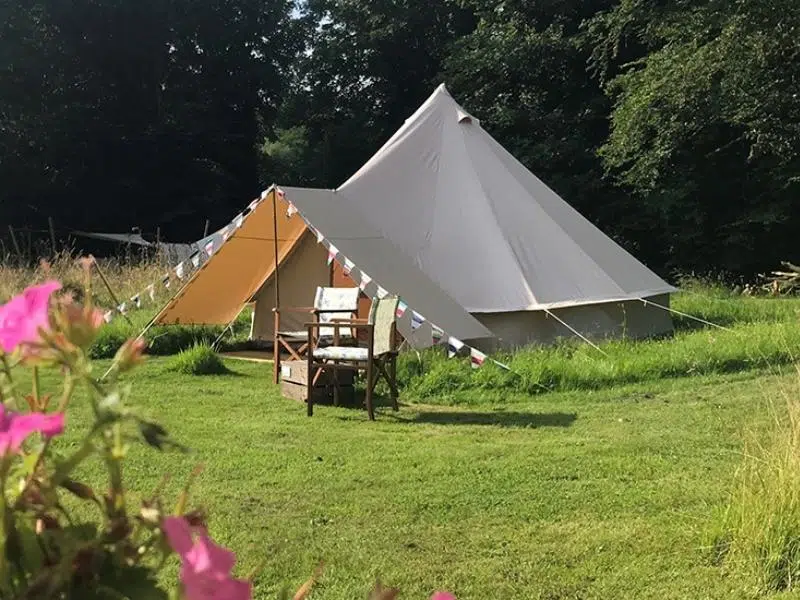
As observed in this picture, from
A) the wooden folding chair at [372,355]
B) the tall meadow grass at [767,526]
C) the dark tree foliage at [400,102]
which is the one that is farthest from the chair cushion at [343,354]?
the dark tree foliage at [400,102]

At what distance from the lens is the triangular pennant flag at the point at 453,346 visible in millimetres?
6551

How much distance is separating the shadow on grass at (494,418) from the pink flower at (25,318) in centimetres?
490

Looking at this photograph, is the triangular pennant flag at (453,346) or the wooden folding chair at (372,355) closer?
the wooden folding chair at (372,355)

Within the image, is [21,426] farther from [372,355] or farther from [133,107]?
[133,107]

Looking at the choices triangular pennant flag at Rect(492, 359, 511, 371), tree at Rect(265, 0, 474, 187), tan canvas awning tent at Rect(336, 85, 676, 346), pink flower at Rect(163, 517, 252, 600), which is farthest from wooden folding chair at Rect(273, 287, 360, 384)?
tree at Rect(265, 0, 474, 187)

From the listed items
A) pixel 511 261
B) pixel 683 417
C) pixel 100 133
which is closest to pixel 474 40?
pixel 100 133

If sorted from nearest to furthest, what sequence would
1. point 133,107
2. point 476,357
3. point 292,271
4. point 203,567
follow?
point 203,567 → point 476,357 → point 292,271 → point 133,107

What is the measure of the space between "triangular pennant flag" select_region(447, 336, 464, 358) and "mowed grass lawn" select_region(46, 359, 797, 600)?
0.66 m

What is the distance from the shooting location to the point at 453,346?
660 centimetres

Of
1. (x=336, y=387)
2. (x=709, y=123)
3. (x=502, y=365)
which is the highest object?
(x=709, y=123)

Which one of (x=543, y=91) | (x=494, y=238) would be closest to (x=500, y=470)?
(x=494, y=238)

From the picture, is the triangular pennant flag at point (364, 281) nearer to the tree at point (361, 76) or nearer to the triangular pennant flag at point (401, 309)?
the triangular pennant flag at point (401, 309)

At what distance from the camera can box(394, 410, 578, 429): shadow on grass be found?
213 inches

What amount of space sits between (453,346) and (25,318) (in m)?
6.08
